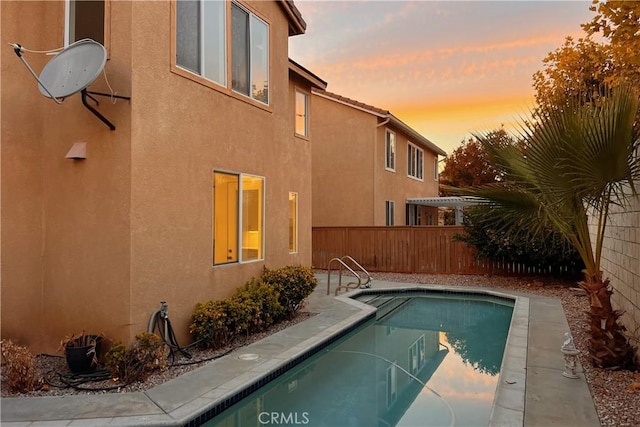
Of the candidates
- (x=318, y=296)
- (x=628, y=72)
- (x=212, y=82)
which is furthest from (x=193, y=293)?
(x=628, y=72)

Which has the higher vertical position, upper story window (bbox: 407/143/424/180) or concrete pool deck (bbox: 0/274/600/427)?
upper story window (bbox: 407/143/424/180)

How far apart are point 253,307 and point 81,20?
5.93m

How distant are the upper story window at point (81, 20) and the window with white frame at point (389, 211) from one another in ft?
57.0

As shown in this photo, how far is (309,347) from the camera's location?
802 cm

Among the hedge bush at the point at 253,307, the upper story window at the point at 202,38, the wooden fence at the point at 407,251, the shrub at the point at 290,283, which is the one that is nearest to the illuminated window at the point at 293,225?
the hedge bush at the point at 253,307

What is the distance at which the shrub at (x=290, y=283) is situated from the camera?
394 inches

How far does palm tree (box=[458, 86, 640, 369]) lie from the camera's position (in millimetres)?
5207

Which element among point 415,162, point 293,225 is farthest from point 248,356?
point 415,162

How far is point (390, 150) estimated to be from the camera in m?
23.3

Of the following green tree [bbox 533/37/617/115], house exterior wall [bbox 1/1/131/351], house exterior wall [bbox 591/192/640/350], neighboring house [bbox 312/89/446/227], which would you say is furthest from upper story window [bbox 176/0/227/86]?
neighboring house [bbox 312/89/446/227]

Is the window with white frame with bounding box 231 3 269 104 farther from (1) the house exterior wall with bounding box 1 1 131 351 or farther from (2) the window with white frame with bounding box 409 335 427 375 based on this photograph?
(2) the window with white frame with bounding box 409 335 427 375

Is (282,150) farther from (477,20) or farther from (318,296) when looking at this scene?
(477,20)

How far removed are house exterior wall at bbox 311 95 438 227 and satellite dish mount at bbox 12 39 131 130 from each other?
1565cm

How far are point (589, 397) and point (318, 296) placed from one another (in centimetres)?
861
